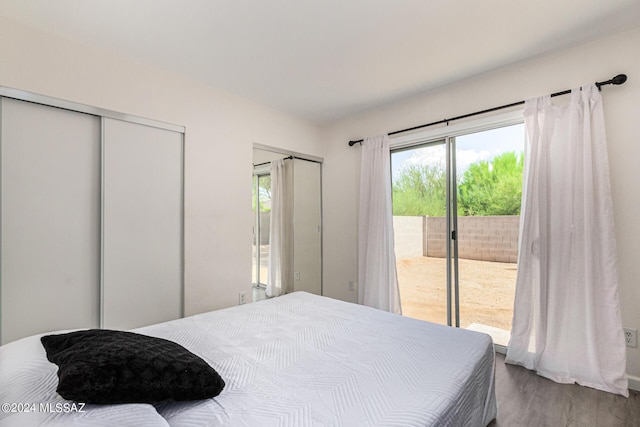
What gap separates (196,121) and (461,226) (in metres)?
2.74

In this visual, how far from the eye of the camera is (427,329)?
5.65 feet

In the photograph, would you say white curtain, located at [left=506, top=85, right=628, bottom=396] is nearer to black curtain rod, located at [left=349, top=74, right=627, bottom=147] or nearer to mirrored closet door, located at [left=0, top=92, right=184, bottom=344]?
black curtain rod, located at [left=349, top=74, right=627, bottom=147]

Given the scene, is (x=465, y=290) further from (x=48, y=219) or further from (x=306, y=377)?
(x=48, y=219)

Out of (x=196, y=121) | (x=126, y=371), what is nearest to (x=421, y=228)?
(x=196, y=121)

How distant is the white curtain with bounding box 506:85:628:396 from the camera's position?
2035 millimetres

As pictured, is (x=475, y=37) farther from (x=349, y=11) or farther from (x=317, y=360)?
(x=317, y=360)

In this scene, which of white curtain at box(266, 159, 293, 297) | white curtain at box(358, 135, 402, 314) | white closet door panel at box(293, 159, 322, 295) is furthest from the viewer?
white closet door panel at box(293, 159, 322, 295)

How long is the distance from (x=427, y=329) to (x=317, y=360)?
74cm

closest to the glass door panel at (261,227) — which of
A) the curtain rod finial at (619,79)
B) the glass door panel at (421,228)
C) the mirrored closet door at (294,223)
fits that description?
the mirrored closet door at (294,223)

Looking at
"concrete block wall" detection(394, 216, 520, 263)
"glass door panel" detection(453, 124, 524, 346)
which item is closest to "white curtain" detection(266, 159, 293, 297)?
"concrete block wall" detection(394, 216, 520, 263)

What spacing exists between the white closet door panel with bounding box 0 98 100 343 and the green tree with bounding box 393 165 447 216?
2.85 meters

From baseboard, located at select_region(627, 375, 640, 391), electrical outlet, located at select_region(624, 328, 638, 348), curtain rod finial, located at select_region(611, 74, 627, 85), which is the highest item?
curtain rod finial, located at select_region(611, 74, 627, 85)

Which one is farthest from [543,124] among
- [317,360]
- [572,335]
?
[317,360]

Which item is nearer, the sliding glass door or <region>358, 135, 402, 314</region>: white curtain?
the sliding glass door
